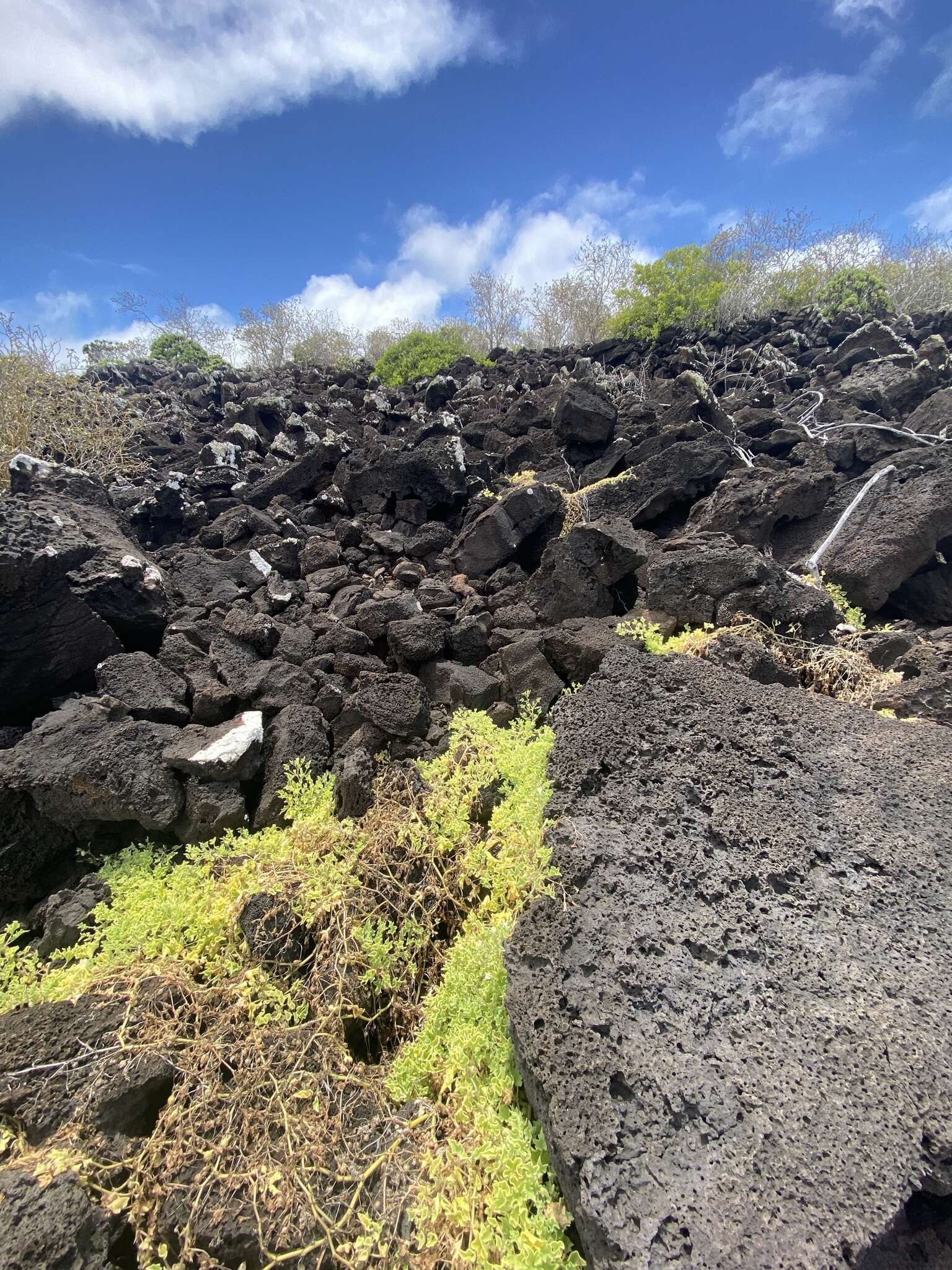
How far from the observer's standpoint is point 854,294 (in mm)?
15367

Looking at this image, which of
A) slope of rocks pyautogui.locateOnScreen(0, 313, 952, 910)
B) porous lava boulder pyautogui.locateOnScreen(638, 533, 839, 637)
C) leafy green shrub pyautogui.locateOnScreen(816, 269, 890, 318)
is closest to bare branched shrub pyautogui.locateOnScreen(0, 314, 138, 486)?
slope of rocks pyautogui.locateOnScreen(0, 313, 952, 910)

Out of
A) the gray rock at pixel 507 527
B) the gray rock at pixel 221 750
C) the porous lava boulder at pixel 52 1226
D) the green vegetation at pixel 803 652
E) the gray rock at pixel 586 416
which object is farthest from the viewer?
the gray rock at pixel 586 416

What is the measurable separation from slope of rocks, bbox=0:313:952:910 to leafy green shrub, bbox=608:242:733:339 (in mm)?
7493

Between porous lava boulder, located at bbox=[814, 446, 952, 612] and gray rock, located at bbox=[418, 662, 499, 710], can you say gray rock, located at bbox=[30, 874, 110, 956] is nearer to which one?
gray rock, located at bbox=[418, 662, 499, 710]

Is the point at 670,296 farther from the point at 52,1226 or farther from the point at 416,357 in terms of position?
the point at 52,1226

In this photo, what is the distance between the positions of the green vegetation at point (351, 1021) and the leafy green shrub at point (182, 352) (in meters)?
22.6

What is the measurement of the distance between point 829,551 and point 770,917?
383 cm

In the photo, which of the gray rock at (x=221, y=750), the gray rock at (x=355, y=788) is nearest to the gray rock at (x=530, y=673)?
the gray rock at (x=355, y=788)

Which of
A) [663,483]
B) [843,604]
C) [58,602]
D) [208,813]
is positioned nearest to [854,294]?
[663,483]

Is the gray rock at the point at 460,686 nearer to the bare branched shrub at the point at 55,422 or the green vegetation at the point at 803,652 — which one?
the green vegetation at the point at 803,652

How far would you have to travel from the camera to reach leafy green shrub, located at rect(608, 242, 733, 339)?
49.8 feet

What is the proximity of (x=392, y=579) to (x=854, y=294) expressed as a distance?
16403 mm

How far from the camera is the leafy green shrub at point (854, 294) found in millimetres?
15141

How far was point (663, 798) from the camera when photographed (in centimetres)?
265
